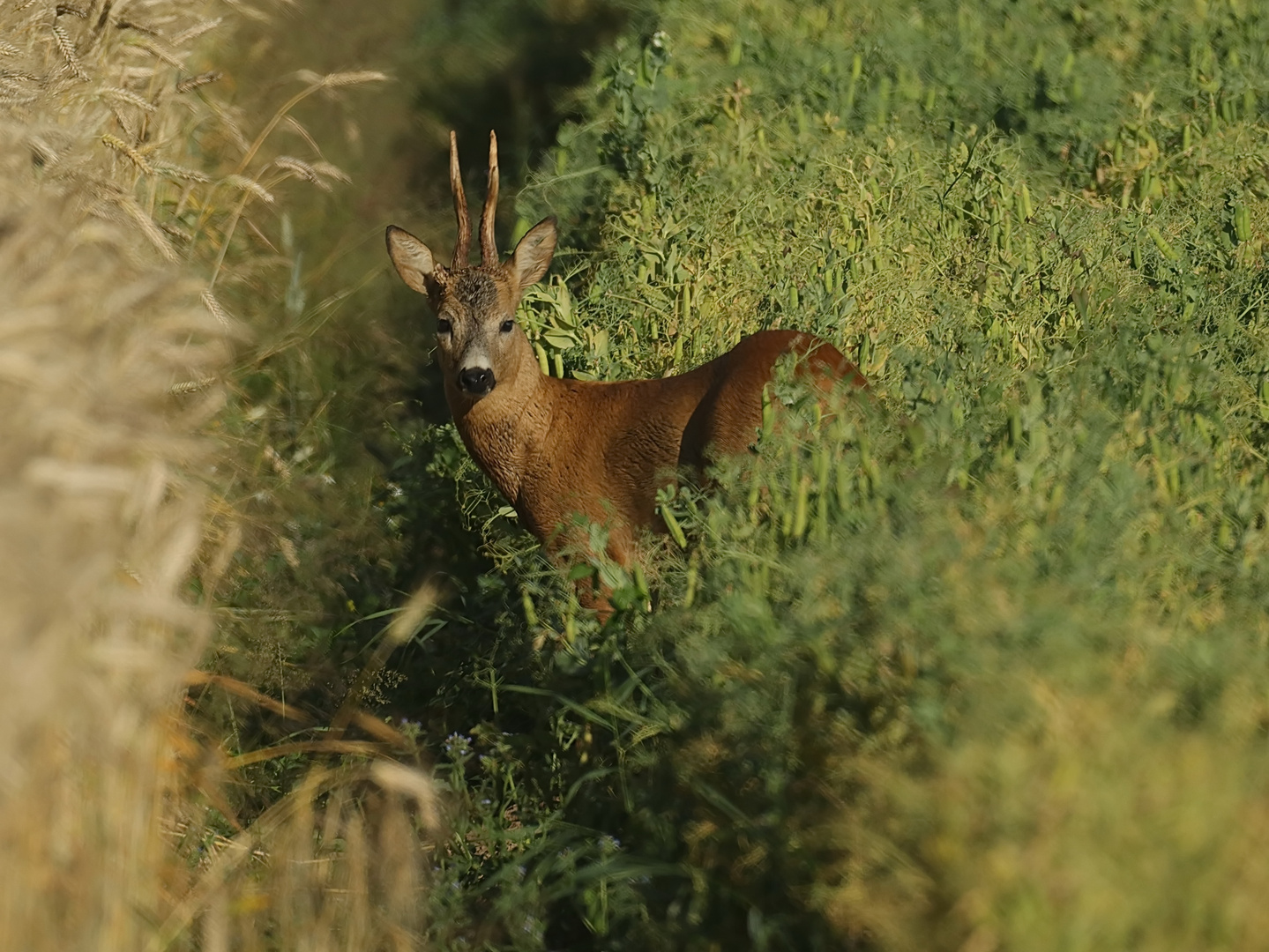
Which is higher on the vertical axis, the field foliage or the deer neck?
the field foliage

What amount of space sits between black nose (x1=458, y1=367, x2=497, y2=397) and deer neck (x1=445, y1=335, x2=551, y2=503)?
117mm

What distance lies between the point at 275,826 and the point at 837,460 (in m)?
1.67

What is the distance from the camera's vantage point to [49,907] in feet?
9.82

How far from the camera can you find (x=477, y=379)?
5.97 metres

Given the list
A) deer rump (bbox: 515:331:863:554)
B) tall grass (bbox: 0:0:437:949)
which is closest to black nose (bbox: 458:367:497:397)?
deer rump (bbox: 515:331:863:554)

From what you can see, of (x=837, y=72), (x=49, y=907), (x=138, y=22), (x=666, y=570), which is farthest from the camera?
(x=837, y=72)

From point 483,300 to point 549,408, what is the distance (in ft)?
1.50

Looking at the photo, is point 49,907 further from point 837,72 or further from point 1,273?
point 837,72

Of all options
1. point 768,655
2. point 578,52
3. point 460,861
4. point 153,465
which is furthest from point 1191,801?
point 578,52

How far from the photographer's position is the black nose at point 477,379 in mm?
5977

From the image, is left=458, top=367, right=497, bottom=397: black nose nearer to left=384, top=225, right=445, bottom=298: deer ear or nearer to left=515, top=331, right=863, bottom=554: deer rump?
left=515, top=331, right=863, bottom=554: deer rump

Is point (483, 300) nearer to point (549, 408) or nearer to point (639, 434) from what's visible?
point (549, 408)

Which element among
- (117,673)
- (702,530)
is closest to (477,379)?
(702,530)

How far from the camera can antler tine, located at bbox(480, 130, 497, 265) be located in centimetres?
609
